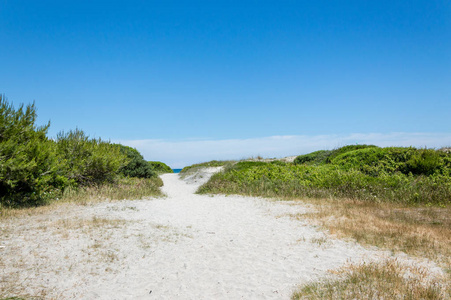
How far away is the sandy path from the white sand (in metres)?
0.02

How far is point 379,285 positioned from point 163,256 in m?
4.02

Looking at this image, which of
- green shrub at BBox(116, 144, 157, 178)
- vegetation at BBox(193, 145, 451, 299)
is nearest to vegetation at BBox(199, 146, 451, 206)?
vegetation at BBox(193, 145, 451, 299)

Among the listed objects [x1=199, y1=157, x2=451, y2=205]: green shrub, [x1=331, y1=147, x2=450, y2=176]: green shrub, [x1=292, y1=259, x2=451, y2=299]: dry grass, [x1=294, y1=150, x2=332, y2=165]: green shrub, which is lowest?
[x1=292, y1=259, x2=451, y2=299]: dry grass

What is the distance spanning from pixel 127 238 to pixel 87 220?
225cm

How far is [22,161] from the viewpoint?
32.4 feet

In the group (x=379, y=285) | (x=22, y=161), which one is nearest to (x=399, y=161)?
(x=379, y=285)

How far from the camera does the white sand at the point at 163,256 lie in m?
4.71

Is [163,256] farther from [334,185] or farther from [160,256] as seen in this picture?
[334,185]

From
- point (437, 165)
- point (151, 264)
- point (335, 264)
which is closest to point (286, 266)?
point (335, 264)

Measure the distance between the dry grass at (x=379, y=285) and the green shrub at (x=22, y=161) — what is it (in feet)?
31.5

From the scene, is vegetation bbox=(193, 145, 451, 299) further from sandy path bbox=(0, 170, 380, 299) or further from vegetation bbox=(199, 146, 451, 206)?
sandy path bbox=(0, 170, 380, 299)

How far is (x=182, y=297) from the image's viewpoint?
4461 millimetres

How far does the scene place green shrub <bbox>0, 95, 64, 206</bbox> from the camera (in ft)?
31.4

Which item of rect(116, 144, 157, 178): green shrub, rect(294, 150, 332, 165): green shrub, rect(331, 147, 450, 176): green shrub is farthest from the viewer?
rect(294, 150, 332, 165): green shrub
